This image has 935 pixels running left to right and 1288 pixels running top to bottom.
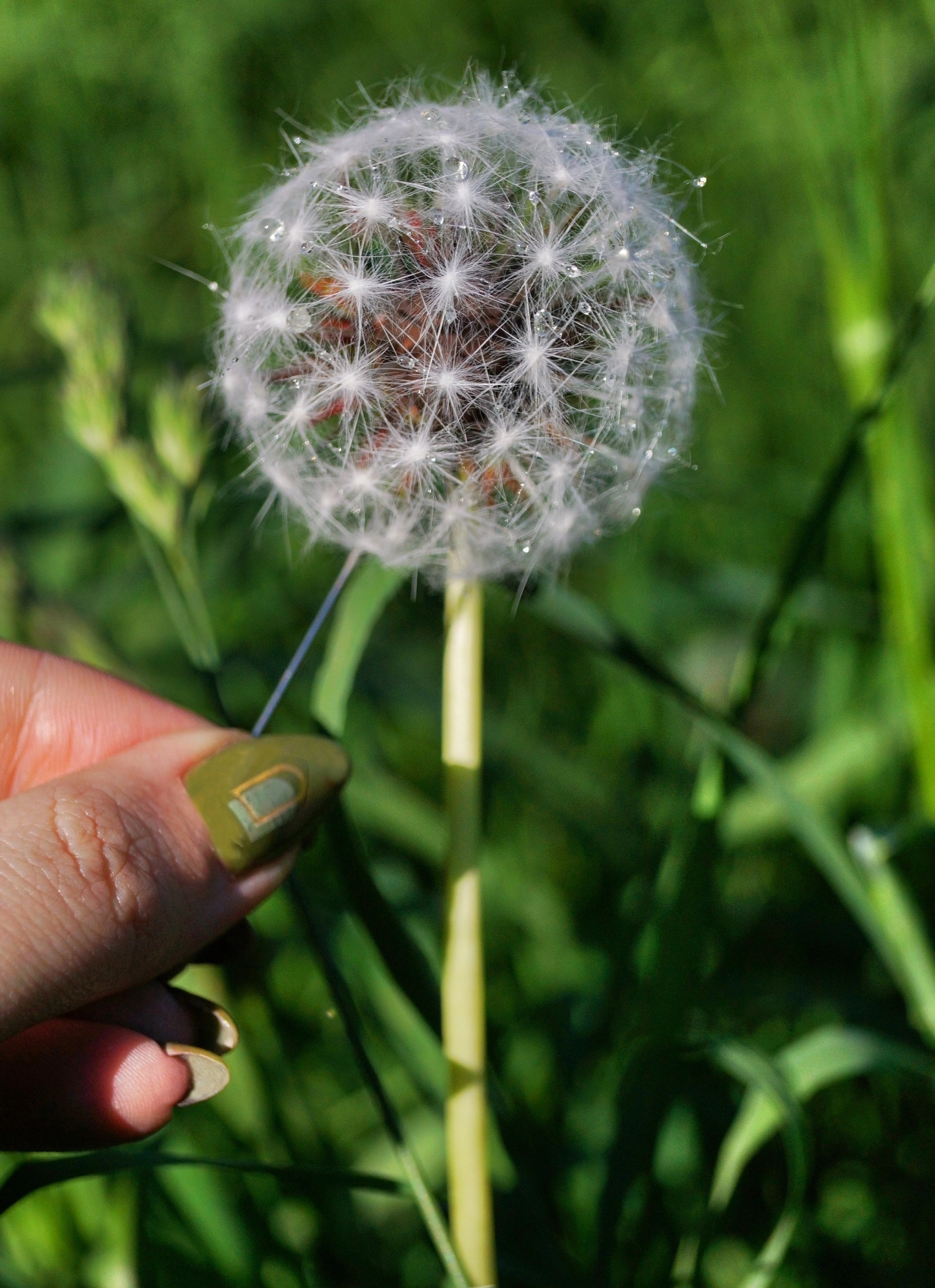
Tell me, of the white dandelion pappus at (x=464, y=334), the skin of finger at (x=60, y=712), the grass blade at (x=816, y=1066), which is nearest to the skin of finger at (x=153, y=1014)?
the skin of finger at (x=60, y=712)

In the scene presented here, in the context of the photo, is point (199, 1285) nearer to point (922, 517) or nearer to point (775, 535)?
point (922, 517)

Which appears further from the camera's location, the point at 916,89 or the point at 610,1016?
the point at 916,89

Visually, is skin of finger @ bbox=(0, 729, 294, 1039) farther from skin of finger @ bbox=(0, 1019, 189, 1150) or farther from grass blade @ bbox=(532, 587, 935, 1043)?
grass blade @ bbox=(532, 587, 935, 1043)

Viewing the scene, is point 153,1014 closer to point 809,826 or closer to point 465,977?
point 465,977

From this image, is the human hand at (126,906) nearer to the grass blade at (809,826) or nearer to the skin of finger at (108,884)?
the skin of finger at (108,884)

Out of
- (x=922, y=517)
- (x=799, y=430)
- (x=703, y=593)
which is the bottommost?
(x=703, y=593)

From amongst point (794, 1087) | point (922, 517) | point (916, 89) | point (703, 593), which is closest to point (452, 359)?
point (922, 517)
